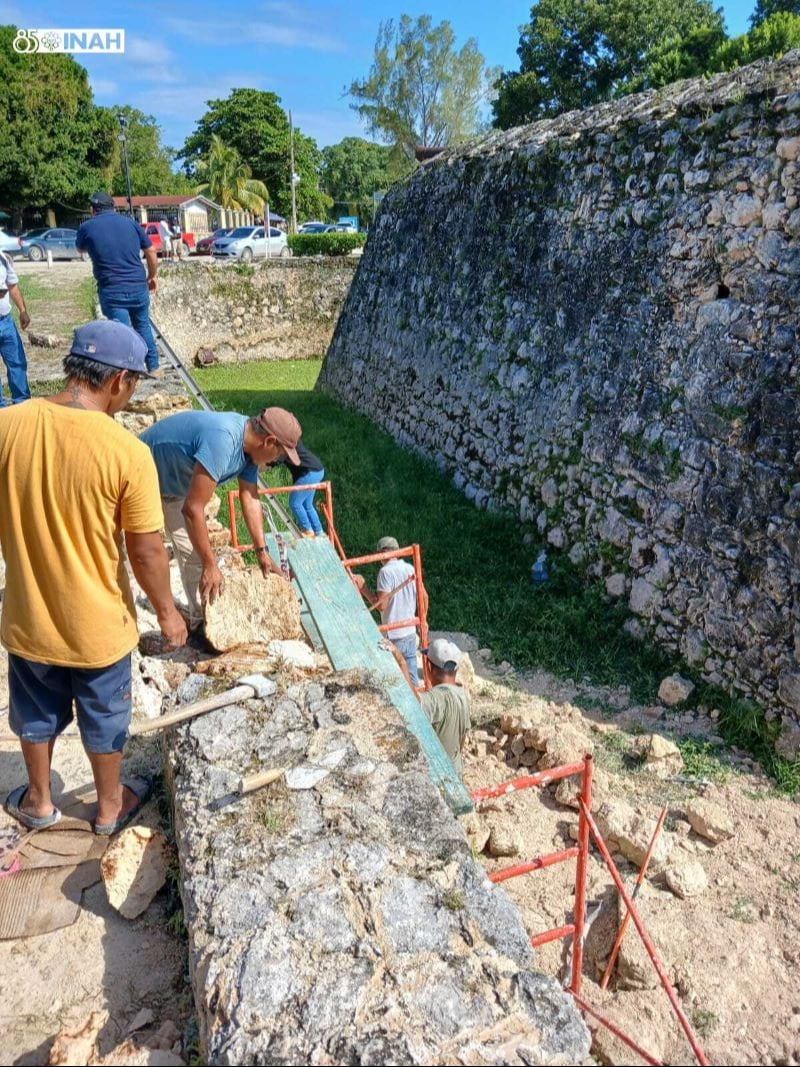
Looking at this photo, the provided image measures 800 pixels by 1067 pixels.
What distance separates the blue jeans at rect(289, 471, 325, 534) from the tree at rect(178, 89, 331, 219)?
130 feet

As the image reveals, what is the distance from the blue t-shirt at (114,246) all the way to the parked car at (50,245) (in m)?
23.5

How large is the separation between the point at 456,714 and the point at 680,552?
7.81ft

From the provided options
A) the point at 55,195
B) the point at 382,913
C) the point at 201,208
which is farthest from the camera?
the point at 201,208

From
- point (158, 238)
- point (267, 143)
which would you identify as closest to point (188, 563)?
point (158, 238)

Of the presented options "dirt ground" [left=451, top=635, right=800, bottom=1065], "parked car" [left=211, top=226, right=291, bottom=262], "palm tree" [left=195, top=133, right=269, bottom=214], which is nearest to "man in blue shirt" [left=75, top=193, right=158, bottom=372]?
"dirt ground" [left=451, top=635, right=800, bottom=1065]

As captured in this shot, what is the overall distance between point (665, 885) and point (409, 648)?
2347mm

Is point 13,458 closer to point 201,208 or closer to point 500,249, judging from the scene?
point 500,249

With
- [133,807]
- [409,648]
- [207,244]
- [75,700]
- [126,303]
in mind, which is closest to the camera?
[75,700]

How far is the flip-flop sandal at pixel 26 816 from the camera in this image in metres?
3.16

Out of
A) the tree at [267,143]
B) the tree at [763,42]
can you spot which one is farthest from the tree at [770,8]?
the tree at [267,143]

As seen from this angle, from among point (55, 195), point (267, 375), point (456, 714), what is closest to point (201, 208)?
point (55, 195)

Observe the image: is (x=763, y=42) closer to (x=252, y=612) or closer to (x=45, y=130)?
(x=252, y=612)

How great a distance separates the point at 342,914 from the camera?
2.42 meters

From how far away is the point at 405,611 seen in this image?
19.1 ft
